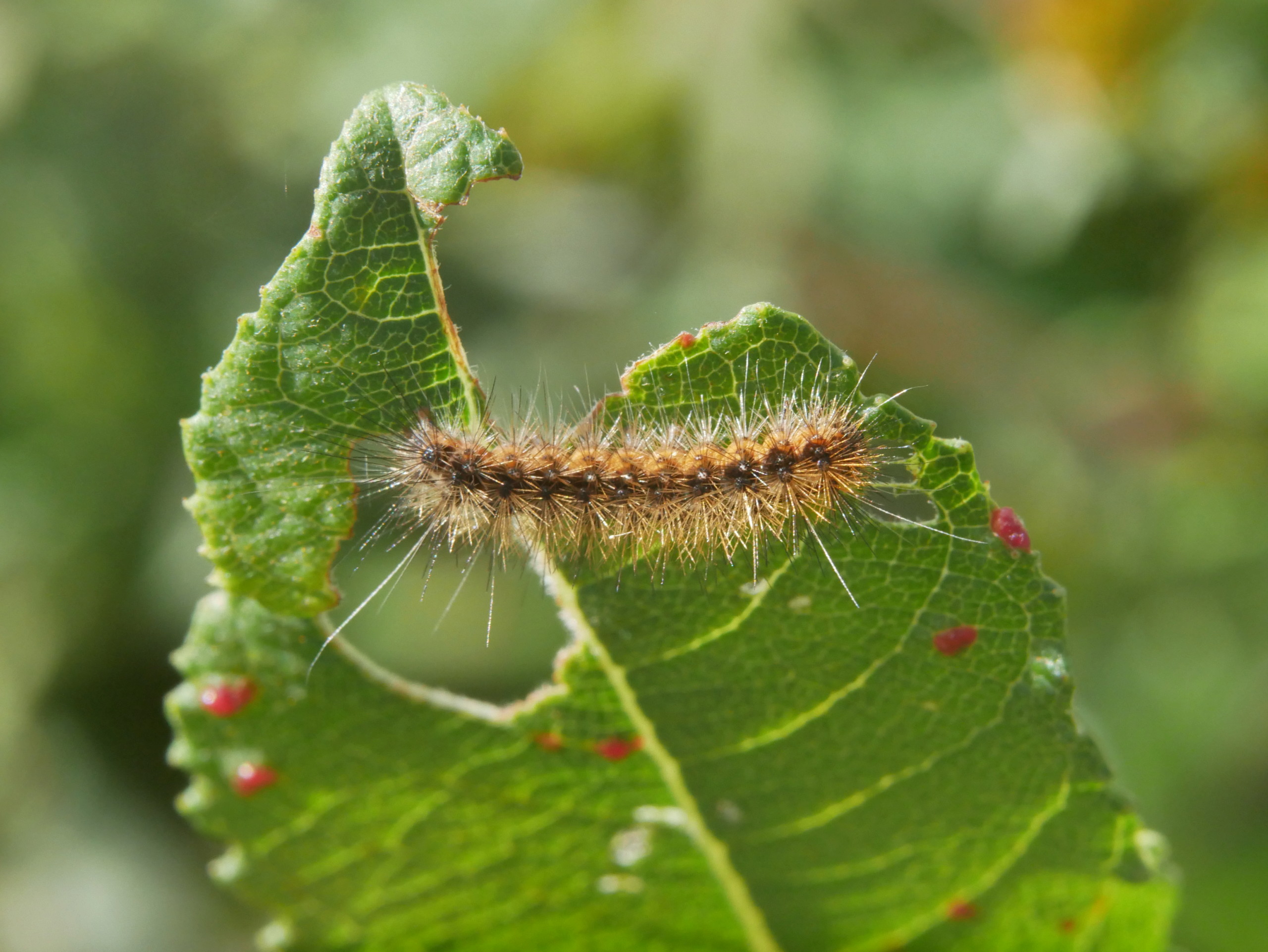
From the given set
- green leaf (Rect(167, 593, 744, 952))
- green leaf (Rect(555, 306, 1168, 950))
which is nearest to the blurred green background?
green leaf (Rect(167, 593, 744, 952))

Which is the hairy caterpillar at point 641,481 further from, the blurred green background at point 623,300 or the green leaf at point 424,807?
the blurred green background at point 623,300

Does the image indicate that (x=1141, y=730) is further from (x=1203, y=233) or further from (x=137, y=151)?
(x=137, y=151)

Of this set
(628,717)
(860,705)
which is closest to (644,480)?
(628,717)

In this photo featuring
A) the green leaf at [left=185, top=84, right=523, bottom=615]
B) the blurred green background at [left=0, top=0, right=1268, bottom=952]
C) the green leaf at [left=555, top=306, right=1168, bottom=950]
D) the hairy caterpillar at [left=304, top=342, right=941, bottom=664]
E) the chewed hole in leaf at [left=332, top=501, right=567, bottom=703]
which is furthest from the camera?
the blurred green background at [left=0, top=0, right=1268, bottom=952]

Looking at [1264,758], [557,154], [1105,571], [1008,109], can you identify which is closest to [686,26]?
[557,154]

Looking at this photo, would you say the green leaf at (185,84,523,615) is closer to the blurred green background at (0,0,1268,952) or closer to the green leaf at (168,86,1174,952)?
the green leaf at (168,86,1174,952)

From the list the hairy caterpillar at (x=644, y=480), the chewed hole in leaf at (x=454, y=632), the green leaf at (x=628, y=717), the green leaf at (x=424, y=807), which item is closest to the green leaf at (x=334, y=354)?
the green leaf at (x=628, y=717)

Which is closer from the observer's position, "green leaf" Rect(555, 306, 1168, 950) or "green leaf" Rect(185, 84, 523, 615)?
"green leaf" Rect(185, 84, 523, 615)
